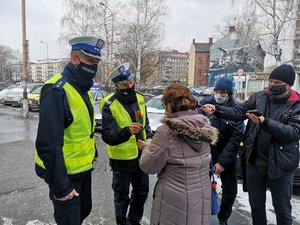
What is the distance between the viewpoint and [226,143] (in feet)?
10.5

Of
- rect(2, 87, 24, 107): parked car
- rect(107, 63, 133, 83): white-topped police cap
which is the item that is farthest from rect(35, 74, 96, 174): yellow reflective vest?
rect(2, 87, 24, 107): parked car

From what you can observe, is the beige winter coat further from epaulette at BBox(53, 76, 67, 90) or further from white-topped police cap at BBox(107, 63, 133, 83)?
white-topped police cap at BBox(107, 63, 133, 83)

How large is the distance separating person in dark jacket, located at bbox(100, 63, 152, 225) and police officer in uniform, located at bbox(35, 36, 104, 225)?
0.48m

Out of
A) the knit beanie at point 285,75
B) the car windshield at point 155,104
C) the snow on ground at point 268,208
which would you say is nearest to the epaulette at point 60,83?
the knit beanie at point 285,75

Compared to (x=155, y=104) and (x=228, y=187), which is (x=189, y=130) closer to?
(x=228, y=187)

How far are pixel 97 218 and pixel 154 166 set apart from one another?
1.82 m

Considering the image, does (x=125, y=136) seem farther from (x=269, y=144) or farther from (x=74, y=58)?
(x=269, y=144)

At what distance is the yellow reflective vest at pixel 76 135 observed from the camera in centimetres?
204

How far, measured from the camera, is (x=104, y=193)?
4215mm

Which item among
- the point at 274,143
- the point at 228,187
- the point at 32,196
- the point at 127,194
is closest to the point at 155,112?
the point at 32,196

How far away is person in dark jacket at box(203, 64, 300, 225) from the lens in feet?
8.00

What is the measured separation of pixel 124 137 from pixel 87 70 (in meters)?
0.82

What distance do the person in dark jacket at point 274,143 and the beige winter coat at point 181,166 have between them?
0.71 metres

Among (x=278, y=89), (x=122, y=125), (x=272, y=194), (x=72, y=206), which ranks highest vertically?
(x=278, y=89)
